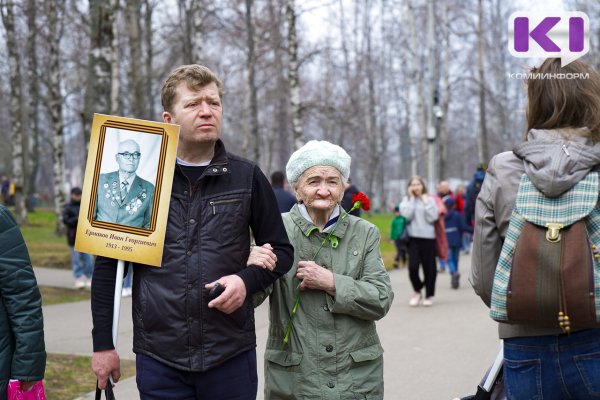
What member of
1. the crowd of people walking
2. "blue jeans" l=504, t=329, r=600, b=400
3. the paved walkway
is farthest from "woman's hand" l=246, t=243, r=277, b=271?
the paved walkway

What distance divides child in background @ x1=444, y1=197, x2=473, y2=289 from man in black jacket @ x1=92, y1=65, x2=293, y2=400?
11393mm

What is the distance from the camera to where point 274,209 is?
12.2ft

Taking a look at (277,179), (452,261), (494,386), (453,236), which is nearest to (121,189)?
(494,386)

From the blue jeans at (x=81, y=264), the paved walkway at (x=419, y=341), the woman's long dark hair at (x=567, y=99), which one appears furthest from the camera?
the blue jeans at (x=81, y=264)

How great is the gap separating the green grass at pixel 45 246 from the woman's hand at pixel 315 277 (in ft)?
51.2

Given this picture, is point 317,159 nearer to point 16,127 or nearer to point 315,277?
point 315,277

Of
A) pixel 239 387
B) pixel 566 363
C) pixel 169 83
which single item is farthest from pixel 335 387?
pixel 169 83

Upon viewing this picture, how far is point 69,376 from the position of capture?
7438mm

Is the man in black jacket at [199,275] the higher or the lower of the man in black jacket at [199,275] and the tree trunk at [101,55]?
the lower

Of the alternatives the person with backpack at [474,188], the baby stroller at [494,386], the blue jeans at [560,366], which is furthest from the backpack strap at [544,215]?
the person with backpack at [474,188]

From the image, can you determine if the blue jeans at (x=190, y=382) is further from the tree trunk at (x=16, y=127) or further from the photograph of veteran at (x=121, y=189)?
the tree trunk at (x=16, y=127)

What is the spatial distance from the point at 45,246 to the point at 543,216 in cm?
2004

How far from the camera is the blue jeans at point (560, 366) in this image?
9.87 ft

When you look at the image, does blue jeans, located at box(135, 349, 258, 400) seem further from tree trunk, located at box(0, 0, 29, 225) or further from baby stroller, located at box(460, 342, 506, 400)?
tree trunk, located at box(0, 0, 29, 225)
